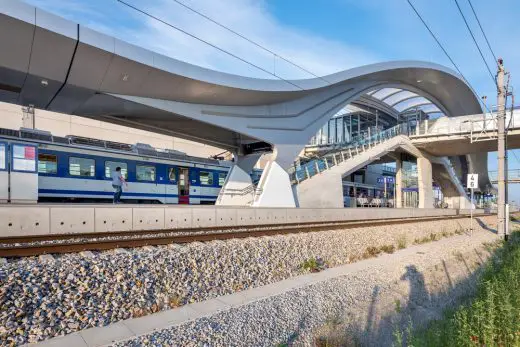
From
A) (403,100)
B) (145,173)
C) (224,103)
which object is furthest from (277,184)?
(403,100)

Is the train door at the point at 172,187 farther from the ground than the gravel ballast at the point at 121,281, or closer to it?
farther from the ground

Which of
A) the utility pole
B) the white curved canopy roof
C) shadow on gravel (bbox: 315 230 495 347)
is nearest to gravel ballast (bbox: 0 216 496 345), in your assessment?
shadow on gravel (bbox: 315 230 495 347)

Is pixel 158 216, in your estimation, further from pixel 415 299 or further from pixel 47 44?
pixel 415 299

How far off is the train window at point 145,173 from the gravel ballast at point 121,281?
12.8 meters

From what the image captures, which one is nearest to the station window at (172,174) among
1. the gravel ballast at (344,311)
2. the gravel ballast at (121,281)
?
the gravel ballast at (121,281)

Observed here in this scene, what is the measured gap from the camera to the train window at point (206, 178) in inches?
931

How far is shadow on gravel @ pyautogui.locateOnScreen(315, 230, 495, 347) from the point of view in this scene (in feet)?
17.8

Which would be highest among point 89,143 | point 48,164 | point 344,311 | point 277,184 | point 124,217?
point 89,143

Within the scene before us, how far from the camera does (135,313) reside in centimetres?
Answer: 526

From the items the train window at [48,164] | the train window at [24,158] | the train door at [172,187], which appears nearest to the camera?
the train window at [24,158]

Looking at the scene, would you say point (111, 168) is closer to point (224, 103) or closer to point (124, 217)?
point (224, 103)

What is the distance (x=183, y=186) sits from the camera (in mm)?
22344

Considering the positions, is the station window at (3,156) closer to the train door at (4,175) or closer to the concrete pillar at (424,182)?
the train door at (4,175)

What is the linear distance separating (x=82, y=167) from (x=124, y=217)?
7916 mm
